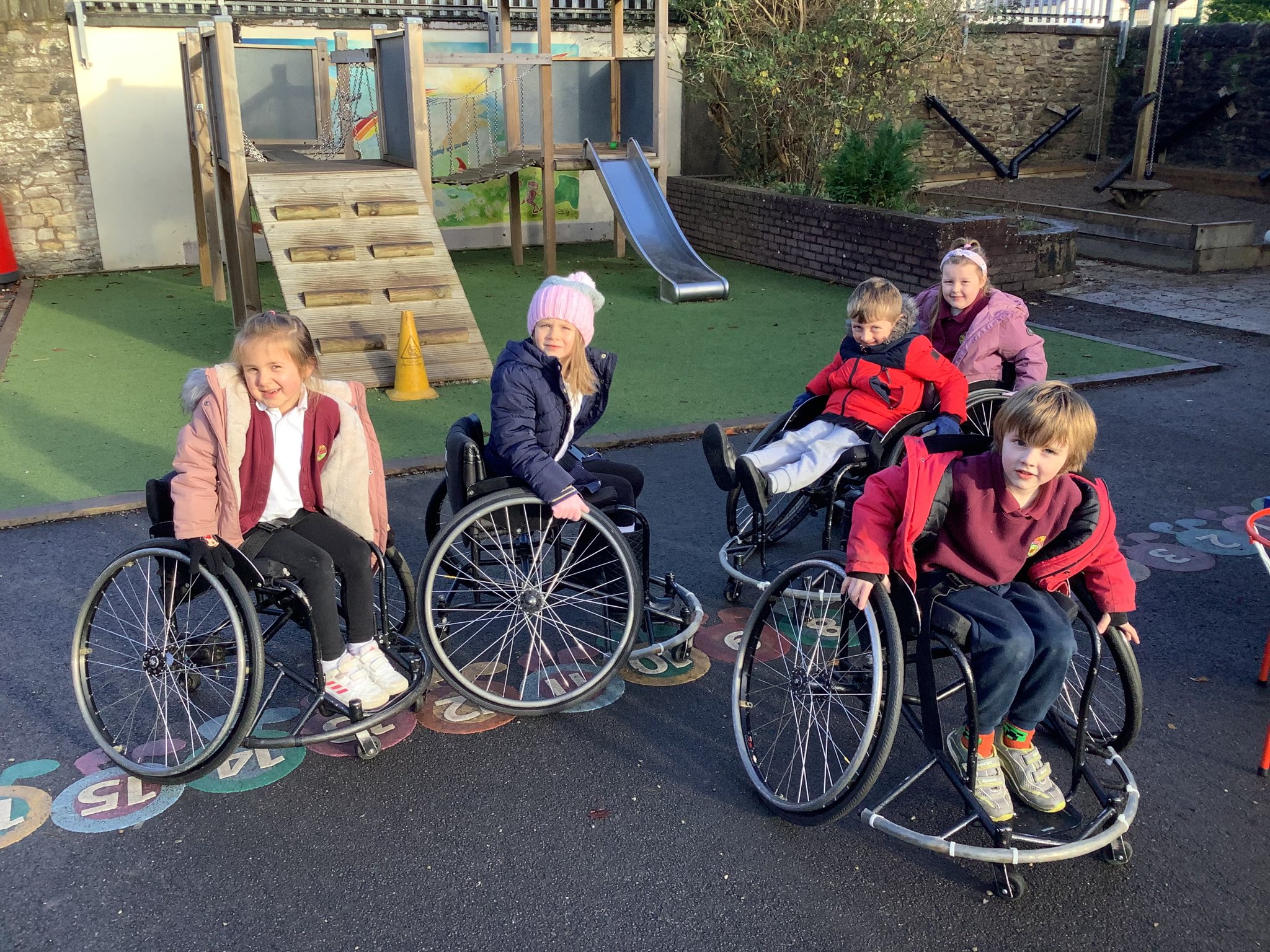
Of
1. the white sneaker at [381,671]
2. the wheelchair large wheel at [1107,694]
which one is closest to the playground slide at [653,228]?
the wheelchair large wheel at [1107,694]

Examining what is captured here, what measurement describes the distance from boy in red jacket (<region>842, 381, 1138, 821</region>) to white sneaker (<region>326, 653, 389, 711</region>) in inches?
59.5

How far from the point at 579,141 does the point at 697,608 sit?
11.5 metres

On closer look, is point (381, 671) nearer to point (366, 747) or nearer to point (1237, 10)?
point (366, 747)

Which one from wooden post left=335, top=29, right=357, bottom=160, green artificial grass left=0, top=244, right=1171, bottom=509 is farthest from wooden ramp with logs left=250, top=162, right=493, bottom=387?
wooden post left=335, top=29, right=357, bottom=160

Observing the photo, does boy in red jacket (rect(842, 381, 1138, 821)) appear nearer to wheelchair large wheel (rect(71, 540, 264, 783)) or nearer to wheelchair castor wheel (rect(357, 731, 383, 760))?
wheelchair castor wheel (rect(357, 731, 383, 760))

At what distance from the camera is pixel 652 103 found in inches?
499

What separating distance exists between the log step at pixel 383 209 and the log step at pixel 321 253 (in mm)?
453

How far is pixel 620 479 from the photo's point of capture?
3922 mm

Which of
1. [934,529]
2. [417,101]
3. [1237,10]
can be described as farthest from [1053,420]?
[1237,10]

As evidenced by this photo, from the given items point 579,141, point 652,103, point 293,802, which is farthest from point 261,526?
point 579,141

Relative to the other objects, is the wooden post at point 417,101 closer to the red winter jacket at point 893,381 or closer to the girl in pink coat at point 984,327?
the girl in pink coat at point 984,327

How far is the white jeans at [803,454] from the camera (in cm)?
431

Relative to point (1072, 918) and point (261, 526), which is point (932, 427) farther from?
point (261, 526)

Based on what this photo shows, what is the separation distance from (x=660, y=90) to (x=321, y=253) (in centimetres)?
566
